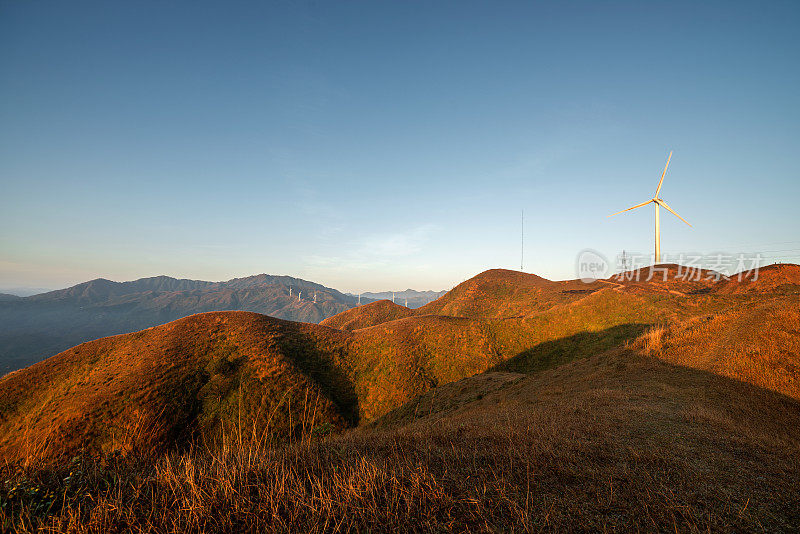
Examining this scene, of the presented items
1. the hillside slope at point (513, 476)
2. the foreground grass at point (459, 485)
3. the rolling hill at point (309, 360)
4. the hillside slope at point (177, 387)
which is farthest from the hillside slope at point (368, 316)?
the foreground grass at point (459, 485)

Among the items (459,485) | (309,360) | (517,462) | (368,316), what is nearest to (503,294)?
(368,316)

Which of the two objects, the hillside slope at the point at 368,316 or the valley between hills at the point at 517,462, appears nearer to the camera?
the valley between hills at the point at 517,462

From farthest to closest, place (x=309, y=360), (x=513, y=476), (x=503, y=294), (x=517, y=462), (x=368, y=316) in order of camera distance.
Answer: (x=503, y=294) < (x=368, y=316) < (x=309, y=360) < (x=517, y=462) < (x=513, y=476)

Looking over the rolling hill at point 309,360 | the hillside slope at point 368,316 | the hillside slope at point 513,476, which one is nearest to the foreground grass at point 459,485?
the hillside slope at point 513,476

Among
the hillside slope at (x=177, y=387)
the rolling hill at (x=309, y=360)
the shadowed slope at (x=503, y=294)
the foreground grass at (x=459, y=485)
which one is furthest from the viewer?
the shadowed slope at (x=503, y=294)

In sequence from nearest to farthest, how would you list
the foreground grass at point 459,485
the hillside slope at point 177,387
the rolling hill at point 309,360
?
the foreground grass at point 459,485
the hillside slope at point 177,387
the rolling hill at point 309,360

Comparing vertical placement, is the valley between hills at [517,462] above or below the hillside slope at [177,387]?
above

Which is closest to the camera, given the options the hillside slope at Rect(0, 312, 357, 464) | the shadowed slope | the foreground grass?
the foreground grass

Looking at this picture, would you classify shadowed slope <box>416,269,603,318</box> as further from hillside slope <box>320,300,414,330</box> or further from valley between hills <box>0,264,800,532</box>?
valley between hills <box>0,264,800,532</box>

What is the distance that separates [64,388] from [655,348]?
6267cm

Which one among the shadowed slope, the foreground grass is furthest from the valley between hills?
the shadowed slope

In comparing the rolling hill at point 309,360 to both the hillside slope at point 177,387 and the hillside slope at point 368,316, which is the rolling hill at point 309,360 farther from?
the hillside slope at point 368,316

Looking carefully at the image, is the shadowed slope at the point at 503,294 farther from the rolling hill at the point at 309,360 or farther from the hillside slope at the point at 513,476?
the hillside slope at the point at 513,476

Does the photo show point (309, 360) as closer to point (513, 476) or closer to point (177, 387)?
point (177, 387)
